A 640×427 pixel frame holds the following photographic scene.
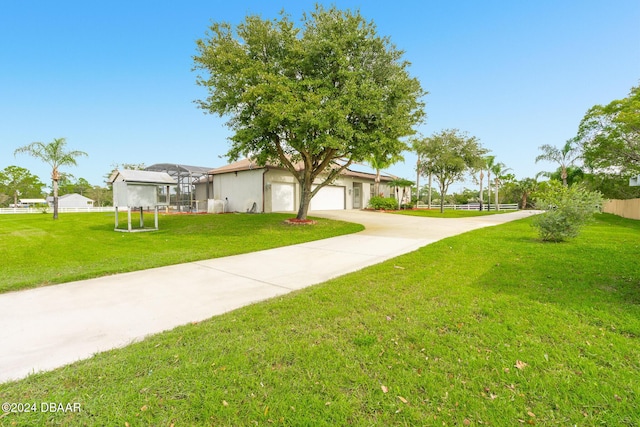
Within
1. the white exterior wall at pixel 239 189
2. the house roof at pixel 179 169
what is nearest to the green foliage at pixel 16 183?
the house roof at pixel 179 169

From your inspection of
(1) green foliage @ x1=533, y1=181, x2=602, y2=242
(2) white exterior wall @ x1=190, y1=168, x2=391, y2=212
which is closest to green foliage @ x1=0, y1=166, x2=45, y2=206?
(2) white exterior wall @ x1=190, y1=168, x2=391, y2=212

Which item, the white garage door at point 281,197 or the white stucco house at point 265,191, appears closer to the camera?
the white stucco house at point 265,191

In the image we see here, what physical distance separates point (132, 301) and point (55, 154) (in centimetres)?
2183

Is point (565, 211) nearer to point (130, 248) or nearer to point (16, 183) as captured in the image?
point (130, 248)

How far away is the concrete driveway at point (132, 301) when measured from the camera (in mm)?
2814

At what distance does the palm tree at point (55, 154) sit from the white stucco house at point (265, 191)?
853 cm

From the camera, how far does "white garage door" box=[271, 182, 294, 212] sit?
64.1 ft

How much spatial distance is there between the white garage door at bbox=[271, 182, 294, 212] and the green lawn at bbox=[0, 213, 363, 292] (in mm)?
6219

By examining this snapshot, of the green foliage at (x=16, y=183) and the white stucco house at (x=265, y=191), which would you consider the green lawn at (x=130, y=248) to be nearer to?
the white stucco house at (x=265, y=191)

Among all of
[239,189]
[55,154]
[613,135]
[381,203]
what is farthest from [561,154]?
[55,154]

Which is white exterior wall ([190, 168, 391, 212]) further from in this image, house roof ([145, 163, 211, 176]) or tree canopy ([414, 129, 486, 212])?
tree canopy ([414, 129, 486, 212])

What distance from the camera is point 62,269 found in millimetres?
5703

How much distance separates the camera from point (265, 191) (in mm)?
19031

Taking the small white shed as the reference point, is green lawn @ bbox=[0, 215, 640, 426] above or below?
below
